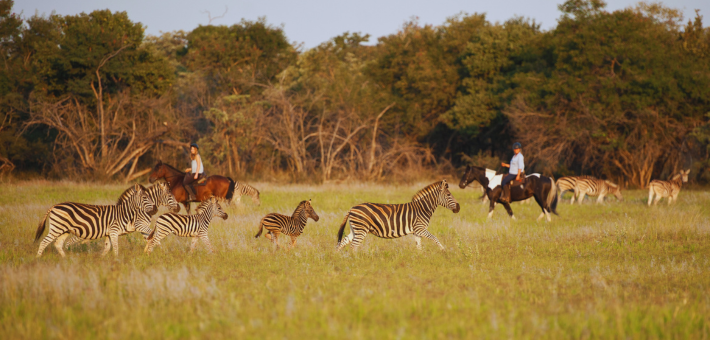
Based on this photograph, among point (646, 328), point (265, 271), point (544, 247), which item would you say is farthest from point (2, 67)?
point (646, 328)

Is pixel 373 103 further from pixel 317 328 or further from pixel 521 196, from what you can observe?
pixel 317 328

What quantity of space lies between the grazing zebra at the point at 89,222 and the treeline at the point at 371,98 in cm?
1877

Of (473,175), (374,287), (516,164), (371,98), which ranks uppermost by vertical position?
(371,98)

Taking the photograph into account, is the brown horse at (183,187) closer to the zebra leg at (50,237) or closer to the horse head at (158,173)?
the horse head at (158,173)

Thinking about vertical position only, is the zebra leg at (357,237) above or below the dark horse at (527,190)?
below

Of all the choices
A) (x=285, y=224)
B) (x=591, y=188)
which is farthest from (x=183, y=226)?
(x=591, y=188)

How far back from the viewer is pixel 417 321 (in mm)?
5961

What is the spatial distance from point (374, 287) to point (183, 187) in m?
9.67

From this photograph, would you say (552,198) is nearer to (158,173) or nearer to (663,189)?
(663,189)

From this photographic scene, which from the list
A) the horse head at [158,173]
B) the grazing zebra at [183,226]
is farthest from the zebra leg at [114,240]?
the horse head at [158,173]

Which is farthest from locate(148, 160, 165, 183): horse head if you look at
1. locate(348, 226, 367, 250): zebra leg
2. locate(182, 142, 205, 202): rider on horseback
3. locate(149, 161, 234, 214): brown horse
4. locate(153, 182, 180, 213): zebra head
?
locate(348, 226, 367, 250): zebra leg

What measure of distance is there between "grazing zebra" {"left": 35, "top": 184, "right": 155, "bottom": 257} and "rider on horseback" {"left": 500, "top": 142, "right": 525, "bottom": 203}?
10.4 meters

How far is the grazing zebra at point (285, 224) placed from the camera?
10.7m

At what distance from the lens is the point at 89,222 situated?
955 centimetres
